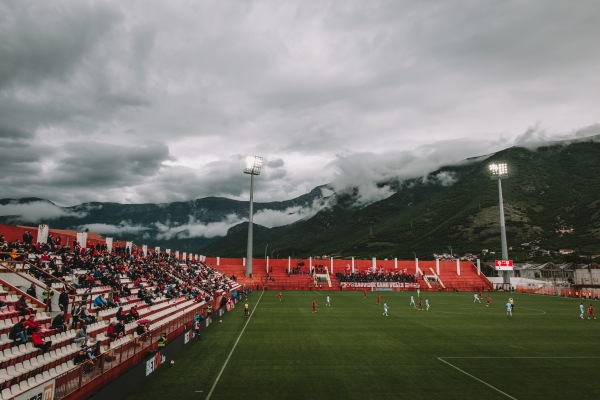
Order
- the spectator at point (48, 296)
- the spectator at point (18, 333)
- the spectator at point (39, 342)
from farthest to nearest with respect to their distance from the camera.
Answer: the spectator at point (48, 296)
the spectator at point (39, 342)
the spectator at point (18, 333)

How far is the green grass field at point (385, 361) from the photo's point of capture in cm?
1583

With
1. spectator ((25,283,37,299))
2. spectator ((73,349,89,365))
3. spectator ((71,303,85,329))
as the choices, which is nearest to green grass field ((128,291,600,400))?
spectator ((73,349,89,365))

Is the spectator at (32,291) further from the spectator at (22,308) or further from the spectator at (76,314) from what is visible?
the spectator at (22,308)

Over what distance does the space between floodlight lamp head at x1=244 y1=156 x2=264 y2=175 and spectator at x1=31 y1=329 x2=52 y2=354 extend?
228 feet

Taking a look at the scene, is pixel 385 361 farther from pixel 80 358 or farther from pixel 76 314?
pixel 76 314

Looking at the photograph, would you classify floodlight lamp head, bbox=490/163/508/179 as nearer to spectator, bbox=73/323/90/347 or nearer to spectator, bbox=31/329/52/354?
spectator, bbox=73/323/90/347

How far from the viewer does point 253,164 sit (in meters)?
84.2

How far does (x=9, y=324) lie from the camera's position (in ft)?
52.2

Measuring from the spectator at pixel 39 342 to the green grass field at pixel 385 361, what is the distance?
12.5ft

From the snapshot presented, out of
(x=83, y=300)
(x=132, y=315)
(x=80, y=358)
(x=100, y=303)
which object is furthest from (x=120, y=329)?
(x=80, y=358)

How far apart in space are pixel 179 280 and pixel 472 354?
3230 cm

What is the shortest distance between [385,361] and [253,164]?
67.1 m

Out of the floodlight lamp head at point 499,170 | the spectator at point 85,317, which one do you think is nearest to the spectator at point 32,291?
the spectator at point 85,317

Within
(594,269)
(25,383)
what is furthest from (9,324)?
(594,269)
